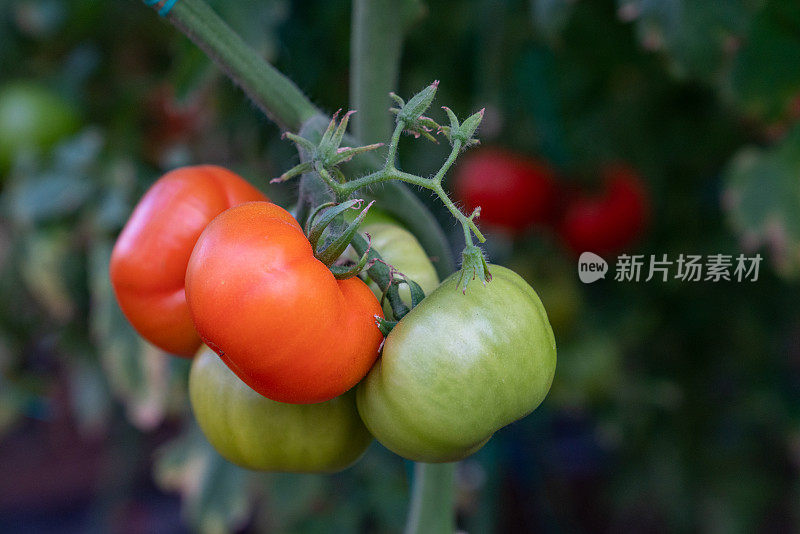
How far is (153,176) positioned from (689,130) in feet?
3.28

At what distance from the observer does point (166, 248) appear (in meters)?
0.45

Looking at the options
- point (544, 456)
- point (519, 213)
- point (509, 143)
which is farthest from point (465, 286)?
point (544, 456)

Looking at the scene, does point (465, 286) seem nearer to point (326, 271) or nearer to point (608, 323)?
point (326, 271)

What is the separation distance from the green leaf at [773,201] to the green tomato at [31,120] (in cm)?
110

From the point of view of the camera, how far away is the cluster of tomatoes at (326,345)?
13.8 inches

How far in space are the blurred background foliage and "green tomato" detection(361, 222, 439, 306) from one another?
0.22 m

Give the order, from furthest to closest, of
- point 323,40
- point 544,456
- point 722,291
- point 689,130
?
point 544,456
point 722,291
point 689,130
point 323,40

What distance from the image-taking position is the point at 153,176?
115 centimetres

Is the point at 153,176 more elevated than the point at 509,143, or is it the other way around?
the point at 509,143

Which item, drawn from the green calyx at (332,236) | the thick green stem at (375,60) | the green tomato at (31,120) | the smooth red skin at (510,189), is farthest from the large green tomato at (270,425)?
the green tomato at (31,120)

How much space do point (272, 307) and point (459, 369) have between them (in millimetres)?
105

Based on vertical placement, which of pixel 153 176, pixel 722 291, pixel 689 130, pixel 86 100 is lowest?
pixel 153 176

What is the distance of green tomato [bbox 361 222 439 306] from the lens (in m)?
0.45

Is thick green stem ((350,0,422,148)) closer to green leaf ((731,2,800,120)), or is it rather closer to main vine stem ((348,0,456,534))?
main vine stem ((348,0,456,534))
